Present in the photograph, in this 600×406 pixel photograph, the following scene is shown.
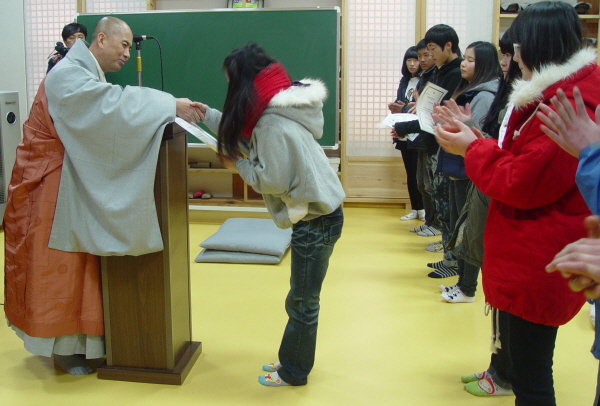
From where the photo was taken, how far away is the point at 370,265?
3.72 meters

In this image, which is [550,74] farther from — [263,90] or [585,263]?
[263,90]

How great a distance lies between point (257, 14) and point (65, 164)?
10.4 ft

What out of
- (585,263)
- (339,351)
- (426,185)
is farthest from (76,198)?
(426,185)

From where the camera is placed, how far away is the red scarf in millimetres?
1867

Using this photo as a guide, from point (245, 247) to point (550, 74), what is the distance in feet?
8.65

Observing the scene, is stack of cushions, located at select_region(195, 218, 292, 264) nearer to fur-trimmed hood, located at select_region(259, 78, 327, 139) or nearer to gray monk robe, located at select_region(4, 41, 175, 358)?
gray monk robe, located at select_region(4, 41, 175, 358)

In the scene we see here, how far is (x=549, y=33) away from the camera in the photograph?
4.61 feet

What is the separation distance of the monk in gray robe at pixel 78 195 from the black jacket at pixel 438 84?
1628 millimetres

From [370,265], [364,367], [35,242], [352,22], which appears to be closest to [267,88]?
[35,242]

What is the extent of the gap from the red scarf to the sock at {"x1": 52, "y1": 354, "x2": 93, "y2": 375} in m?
1.12

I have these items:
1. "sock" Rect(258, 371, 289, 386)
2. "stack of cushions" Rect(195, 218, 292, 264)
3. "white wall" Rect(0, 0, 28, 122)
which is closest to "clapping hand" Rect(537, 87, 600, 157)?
"sock" Rect(258, 371, 289, 386)

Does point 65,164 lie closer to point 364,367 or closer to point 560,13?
point 364,367

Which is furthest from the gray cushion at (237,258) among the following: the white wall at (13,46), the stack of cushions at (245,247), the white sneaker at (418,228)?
the white wall at (13,46)

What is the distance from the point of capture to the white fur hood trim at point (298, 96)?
6.16 feet
